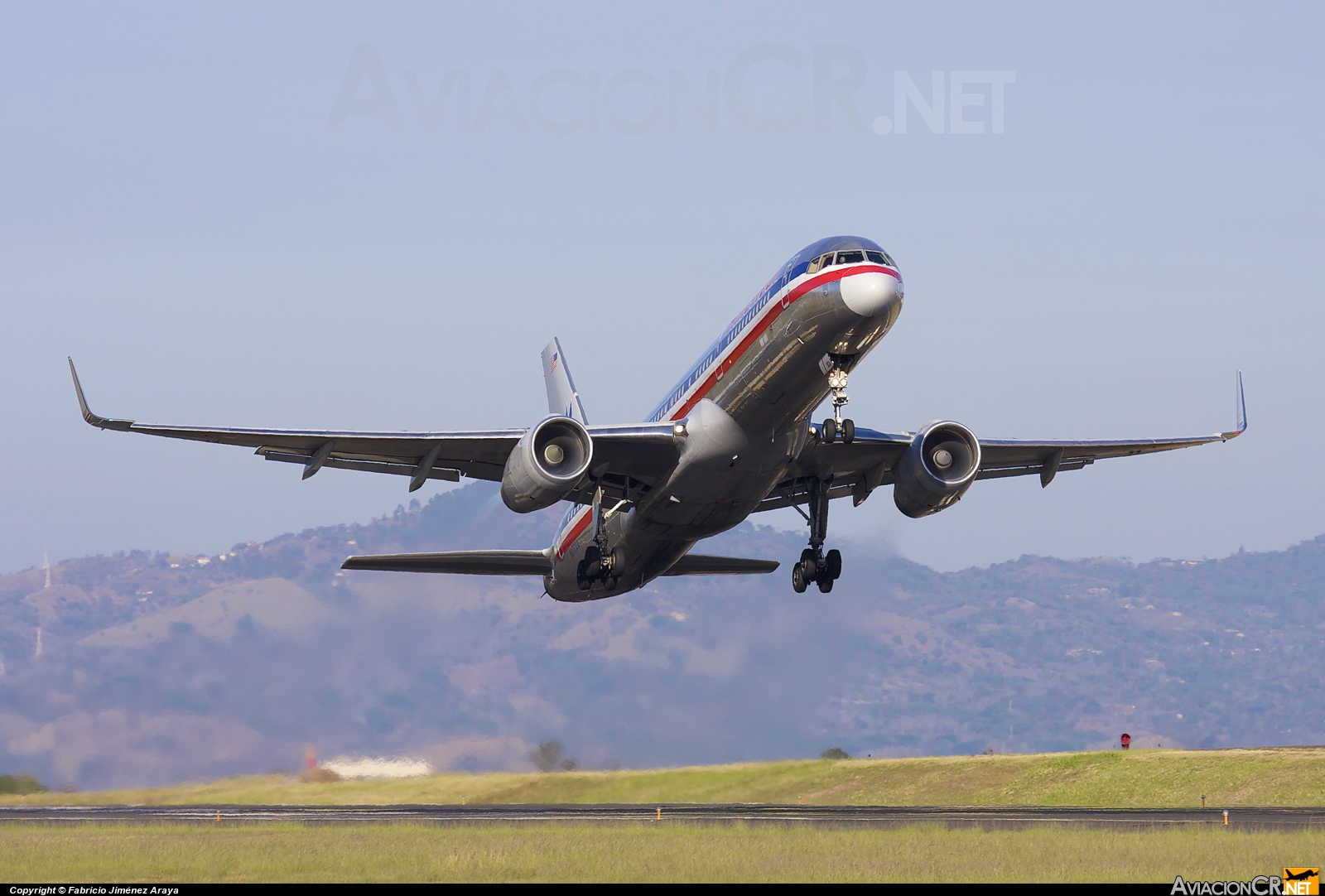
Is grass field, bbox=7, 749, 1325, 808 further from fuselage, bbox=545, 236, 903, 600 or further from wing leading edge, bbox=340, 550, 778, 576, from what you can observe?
fuselage, bbox=545, 236, 903, 600

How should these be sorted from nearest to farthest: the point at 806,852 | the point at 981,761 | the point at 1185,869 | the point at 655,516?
the point at 1185,869, the point at 806,852, the point at 655,516, the point at 981,761

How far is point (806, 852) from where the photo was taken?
3159 cm

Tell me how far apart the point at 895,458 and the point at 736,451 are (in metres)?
6.44

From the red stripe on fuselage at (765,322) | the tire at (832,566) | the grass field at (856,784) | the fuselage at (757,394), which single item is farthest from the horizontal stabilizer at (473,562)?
the grass field at (856,784)

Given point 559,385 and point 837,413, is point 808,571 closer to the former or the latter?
point 837,413

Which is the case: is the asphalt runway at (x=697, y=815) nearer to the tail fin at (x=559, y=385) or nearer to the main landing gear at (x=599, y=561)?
the main landing gear at (x=599, y=561)

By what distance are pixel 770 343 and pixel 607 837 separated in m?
12.8

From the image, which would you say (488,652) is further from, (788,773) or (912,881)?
(912,881)

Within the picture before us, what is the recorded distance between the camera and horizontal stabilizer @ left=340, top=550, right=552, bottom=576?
44375 mm

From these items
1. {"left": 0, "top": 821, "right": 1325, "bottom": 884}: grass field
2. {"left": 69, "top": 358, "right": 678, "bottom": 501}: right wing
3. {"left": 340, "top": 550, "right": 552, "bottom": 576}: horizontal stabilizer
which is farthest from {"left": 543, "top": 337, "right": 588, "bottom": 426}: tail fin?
{"left": 0, "top": 821, "right": 1325, "bottom": 884}: grass field

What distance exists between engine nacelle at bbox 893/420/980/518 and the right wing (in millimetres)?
6593

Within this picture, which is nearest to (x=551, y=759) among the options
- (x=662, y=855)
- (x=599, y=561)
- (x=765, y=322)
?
(x=599, y=561)

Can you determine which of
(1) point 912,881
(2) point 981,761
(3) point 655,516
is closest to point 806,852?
(1) point 912,881

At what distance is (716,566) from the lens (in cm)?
4866
